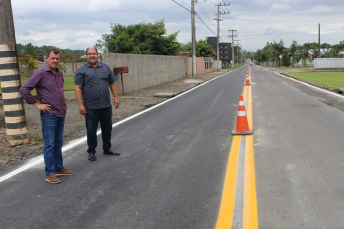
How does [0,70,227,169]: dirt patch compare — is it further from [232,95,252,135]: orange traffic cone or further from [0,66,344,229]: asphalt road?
[232,95,252,135]: orange traffic cone

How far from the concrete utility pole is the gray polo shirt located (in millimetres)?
2139

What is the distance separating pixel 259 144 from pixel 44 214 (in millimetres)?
4009

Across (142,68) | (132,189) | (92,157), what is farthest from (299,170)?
(142,68)

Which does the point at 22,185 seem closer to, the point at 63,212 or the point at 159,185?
the point at 63,212

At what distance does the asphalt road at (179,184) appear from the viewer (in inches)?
135

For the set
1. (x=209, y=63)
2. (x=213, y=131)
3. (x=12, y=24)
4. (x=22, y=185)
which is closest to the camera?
(x=22, y=185)

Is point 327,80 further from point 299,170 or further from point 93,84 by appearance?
point 93,84

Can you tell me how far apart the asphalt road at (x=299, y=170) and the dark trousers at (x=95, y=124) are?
2.56 m

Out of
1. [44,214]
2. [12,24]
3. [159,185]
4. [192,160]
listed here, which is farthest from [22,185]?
[12,24]

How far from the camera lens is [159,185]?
14.2 ft

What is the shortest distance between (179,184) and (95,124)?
6.68 ft

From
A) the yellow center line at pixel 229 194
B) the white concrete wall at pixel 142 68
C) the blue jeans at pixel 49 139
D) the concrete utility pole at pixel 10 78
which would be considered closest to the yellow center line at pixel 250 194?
the yellow center line at pixel 229 194

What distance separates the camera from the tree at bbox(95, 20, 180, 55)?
110 ft

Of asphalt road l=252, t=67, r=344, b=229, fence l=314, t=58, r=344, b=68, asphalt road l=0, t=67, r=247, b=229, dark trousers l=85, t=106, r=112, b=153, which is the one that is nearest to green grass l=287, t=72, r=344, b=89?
asphalt road l=252, t=67, r=344, b=229
